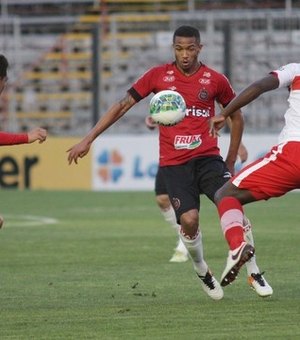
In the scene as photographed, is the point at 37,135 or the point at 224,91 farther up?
the point at 224,91

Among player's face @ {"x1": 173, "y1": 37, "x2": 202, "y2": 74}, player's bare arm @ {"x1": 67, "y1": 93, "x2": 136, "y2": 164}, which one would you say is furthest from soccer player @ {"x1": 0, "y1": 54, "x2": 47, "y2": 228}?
player's face @ {"x1": 173, "y1": 37, "x2": 202, "y2": 74}

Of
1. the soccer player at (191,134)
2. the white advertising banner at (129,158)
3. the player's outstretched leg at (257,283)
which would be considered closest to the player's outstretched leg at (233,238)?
the player's outstretched leg at (257,283)

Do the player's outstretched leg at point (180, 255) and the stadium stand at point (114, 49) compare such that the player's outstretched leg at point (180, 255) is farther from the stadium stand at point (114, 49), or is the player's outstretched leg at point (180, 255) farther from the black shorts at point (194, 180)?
the stadium stand at point (114, 49)

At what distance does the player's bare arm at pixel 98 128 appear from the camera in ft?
34.8

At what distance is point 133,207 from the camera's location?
23.8 meters

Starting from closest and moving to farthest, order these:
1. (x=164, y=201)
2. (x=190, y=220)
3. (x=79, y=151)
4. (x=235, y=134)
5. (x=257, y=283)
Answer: (x=257, y=283), (x=79, y=151), (x=190, y=220), (x=235, y=134), (x=164, y=201)

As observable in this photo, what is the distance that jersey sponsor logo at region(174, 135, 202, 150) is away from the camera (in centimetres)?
1127

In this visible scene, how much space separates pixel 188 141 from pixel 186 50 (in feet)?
2.73

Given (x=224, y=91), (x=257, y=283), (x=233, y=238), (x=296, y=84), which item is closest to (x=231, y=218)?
(x=233, y=238)

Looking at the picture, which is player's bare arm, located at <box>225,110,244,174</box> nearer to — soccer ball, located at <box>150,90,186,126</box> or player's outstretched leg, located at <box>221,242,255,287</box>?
soccer ball, located at <box>150,90,186,126</box>

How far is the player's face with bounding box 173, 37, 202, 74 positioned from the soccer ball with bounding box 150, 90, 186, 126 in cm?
64

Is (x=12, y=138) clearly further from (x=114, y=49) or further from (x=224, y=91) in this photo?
(x=114, y=49)

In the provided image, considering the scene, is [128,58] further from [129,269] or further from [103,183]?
[129,269]

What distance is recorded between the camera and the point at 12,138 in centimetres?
1033
